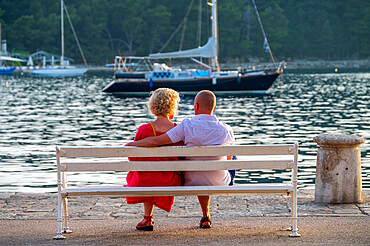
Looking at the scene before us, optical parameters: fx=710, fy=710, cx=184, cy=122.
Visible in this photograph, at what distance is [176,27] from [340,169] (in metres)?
132

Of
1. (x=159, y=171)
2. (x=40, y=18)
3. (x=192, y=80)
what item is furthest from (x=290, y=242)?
(x=40, y=18)

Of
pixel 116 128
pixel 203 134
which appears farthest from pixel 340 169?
pixel 116 128

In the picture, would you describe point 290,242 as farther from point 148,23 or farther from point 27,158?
point 148,23

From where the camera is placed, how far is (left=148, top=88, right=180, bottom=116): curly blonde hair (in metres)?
5.93

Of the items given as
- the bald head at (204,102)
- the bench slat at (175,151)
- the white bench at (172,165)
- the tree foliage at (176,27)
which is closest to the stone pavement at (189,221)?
the white bench at (172,165)

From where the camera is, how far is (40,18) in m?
130

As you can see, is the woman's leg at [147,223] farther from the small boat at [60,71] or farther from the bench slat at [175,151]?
the small boat at [60,71]

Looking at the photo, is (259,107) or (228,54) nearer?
(259,107)

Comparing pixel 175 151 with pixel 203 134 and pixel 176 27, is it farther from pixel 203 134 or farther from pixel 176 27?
pixel 176 27

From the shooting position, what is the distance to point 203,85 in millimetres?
50500

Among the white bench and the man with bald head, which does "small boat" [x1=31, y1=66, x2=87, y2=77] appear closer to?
the man with bald head

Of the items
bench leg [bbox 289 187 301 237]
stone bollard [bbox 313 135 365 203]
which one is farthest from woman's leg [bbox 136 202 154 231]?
stone bollard [bbox 313 135 365 203]

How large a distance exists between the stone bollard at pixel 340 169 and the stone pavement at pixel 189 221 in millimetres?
130

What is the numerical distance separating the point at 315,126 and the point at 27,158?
1298cm
